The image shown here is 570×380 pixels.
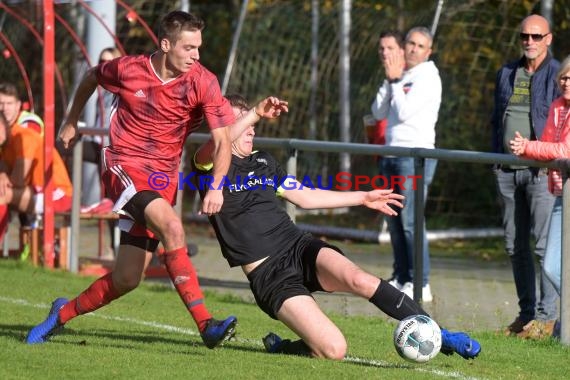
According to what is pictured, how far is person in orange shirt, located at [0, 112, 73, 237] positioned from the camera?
40.2 feet

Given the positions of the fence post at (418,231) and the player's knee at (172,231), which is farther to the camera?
the fence post at (418,231)

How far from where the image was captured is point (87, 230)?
16.1 meters

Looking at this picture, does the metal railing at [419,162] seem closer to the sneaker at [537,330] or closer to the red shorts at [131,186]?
the sneaker at [537,330]

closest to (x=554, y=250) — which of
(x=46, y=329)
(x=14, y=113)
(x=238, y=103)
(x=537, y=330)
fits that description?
(x=537, y=330)

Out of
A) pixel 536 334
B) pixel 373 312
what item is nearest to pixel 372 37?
pixel 373 312

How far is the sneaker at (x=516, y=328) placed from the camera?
8992mm

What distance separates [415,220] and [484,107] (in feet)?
20.1

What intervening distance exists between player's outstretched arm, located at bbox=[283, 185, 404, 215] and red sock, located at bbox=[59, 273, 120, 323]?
1182 mm

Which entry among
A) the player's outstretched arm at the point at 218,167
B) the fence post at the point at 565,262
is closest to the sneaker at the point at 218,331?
the player's outstretched arm at the point at 218,167

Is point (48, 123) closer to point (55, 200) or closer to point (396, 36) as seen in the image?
point (55, 200)

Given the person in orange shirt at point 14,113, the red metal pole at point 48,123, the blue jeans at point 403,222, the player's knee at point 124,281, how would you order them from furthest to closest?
the person in orange shirt at point 14,113
the red metal pole at point 48,123
the blue jeans at point 403,222
the player's knee at point 124,281

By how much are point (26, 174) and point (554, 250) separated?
5.70 meters

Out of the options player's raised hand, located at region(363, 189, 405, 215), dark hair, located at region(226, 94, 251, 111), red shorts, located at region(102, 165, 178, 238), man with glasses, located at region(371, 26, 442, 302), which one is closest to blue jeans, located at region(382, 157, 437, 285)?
man with glasses, located at region(371, 26, 442, 302)

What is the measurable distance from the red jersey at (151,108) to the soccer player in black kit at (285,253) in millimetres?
211
